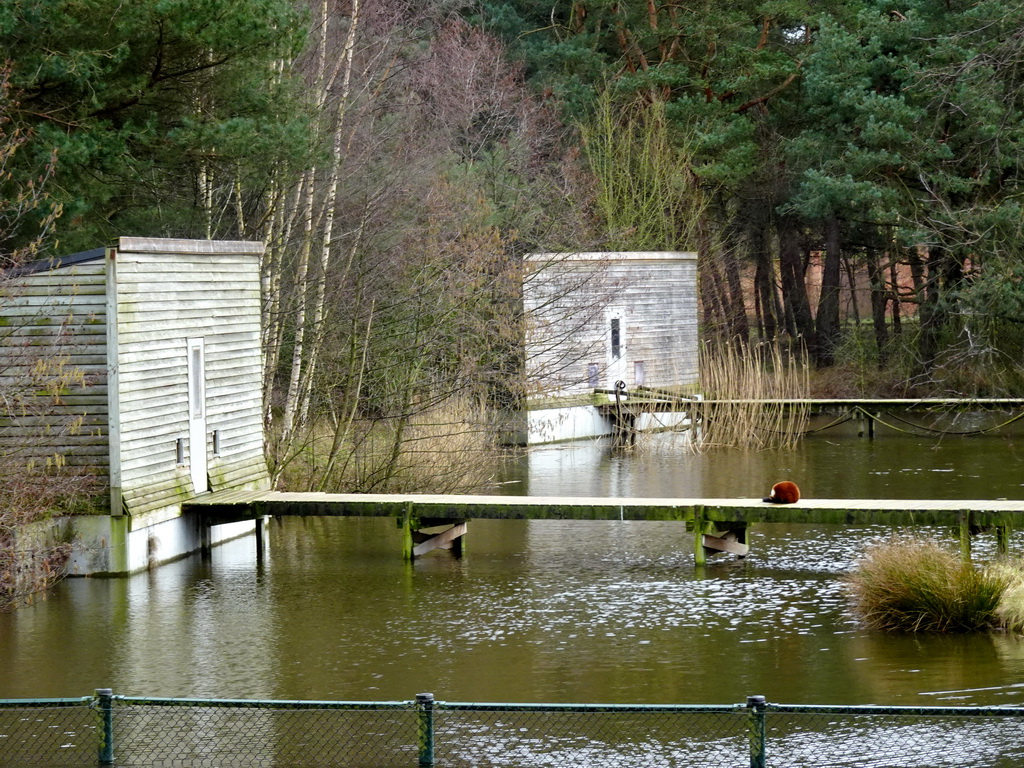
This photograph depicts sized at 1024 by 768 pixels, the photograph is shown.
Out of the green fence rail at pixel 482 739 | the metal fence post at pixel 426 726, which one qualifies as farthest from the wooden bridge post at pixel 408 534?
the metal fence post at pixel 426 726

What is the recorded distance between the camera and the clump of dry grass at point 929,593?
11914mm

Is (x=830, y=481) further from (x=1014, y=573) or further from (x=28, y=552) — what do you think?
(x=28, y=552)

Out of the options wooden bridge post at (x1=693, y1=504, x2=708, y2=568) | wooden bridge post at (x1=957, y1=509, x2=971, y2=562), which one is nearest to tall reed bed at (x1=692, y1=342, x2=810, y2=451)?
wooden bridge post at (x1=693, y1=504, x2=708, y2=568)

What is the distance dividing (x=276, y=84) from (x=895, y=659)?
1111 centimetres

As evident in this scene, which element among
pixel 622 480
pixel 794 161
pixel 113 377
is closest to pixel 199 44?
pixel 113 377

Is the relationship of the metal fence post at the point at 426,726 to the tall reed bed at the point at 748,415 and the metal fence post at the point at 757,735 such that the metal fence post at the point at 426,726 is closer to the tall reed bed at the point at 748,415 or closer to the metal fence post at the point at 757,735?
the metal fence post at the point at 757,735

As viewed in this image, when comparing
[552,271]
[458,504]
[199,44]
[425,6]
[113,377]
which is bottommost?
[458,504]

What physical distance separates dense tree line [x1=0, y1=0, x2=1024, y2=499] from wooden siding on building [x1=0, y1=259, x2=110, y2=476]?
2.82 ft

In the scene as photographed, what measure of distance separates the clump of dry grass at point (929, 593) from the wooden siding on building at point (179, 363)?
697 cm

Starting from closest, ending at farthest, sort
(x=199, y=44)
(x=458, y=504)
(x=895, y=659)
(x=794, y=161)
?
(x=895, y=659)
(x=458, y=504)
(x=199, y=44)
(x=794, y=161)

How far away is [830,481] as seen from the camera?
70.3ft

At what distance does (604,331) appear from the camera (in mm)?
29781

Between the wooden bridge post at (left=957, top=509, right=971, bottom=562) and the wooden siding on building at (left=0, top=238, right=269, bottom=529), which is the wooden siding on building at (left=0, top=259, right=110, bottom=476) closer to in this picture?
the wooden siding on building at (left=0, top=238, right=269, bottom=529)

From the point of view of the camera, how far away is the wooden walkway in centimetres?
1440
